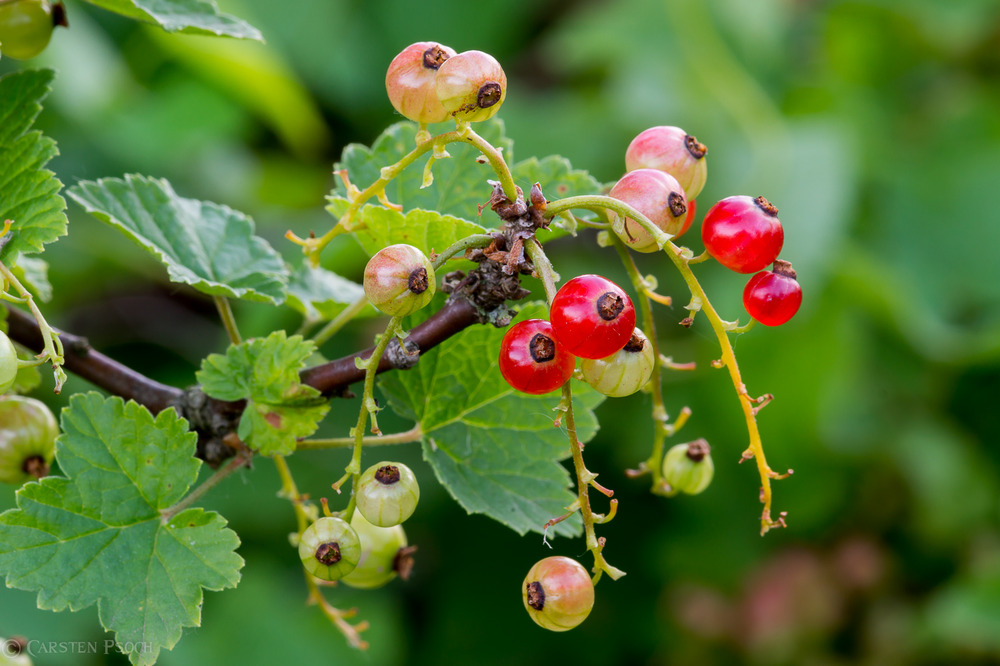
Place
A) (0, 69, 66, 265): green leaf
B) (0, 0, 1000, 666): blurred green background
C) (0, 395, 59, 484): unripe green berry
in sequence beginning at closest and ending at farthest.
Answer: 1. (0, 69, 66, 265): green leaf
2. (0, 395, 59, 484): unripe green berry
3. (0, 0, 1000, 666): blurred green background

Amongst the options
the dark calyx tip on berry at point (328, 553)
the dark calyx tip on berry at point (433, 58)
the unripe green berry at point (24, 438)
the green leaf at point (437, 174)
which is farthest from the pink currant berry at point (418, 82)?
the unripe green berry at point (24, 438)

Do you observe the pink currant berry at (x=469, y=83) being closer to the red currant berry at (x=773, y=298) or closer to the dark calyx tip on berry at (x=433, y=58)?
the dark calyx tip on berry at (x=433, y=58)

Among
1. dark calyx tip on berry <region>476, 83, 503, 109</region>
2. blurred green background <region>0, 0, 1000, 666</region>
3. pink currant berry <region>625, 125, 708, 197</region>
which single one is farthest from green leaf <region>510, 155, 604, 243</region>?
blurred green background <region>0, 0, 1000, 666</region>

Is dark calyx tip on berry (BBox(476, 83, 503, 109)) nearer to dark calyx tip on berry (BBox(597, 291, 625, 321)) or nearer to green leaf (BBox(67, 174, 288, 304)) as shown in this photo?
dark calyx tip on berry (BBox(597, 291, 625, 321))

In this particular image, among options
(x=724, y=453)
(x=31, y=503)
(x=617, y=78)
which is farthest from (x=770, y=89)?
(x=31, y=503)

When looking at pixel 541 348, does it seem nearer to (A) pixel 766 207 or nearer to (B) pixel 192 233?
(A) pixel 766 207
